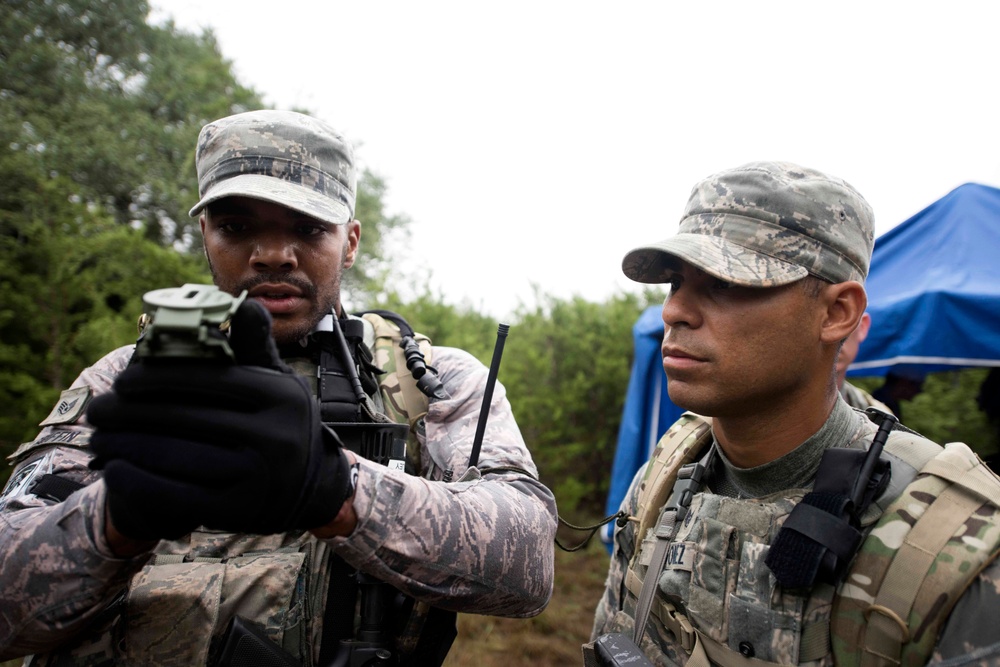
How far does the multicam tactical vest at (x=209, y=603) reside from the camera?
1632 mm

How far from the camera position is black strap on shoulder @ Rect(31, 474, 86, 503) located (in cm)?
161

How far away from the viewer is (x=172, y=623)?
64.7 inches

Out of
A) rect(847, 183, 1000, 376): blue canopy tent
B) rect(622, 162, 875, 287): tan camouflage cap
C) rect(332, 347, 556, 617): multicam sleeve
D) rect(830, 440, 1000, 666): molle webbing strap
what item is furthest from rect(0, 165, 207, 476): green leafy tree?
rect(847, 183, 1000, 376): blue canopy tent

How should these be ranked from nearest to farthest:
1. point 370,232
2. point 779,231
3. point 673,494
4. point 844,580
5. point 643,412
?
1. point 844,580
2. point 779,231
3. point 673,494
4. point 643,412
5. point 370,232

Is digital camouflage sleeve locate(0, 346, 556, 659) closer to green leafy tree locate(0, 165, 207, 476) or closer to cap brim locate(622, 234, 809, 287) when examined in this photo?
cap brim locate(622, 234, 809, 287)

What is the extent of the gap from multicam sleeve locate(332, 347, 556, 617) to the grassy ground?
11.7 ft

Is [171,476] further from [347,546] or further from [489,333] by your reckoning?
[489,333]

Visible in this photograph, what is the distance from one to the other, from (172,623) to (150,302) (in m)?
1.08

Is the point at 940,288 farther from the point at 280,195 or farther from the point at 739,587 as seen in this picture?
the point at 280,195

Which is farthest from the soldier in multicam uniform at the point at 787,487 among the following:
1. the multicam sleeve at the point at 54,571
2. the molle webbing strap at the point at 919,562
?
the multicam sleeve at the point at 54,571

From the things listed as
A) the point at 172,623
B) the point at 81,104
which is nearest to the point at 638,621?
the point at 172,623

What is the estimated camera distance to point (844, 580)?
1.54 meters

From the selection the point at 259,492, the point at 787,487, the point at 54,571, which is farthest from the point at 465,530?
the point at 787,487

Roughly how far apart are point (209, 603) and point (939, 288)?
4781 millimetres
